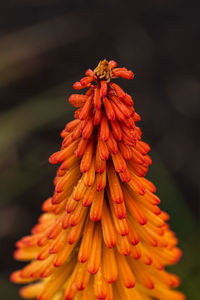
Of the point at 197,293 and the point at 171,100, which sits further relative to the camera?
the point at 171,100

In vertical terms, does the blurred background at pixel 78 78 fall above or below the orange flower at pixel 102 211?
above

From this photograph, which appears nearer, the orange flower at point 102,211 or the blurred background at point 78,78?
the orange flower at point 102,211

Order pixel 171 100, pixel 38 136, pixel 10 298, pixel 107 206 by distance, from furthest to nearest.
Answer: pixel 171 100 → pixel 38 136 → pixel 10 298 → pixel 107 206

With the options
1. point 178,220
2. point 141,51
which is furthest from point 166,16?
point 178,220

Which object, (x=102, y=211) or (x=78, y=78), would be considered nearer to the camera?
(x=102, y=211)

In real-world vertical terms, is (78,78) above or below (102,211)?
above

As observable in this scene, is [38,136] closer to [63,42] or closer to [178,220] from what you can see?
[63,42]
